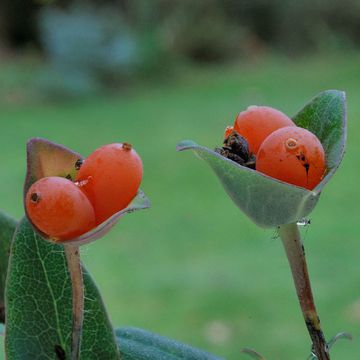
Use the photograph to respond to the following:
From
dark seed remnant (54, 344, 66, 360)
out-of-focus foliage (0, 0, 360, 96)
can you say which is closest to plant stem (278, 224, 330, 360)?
dark seed remnant (54, 344, 66, 360)

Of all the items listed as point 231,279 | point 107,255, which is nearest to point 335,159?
point 231,279

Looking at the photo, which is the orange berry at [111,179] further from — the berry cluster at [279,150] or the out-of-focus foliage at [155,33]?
the out-of-focus foliage at [155,33]

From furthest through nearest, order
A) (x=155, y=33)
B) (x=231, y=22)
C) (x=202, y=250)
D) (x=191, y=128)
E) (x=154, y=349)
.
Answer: (x=231, y=22) → (x=155, y=33) → (x=191, y=128) → (x=202, y=250) → (x=154, y=349)

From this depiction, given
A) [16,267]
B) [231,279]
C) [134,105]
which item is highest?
[16,267]

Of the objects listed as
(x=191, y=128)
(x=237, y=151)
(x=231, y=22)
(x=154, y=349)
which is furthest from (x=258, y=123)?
(x=231, y=22)

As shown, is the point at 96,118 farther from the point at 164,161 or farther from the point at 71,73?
the point at 164,161

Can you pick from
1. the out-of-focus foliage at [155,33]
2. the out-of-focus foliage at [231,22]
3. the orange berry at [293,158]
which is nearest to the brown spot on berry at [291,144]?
the orange berry at [293,158]

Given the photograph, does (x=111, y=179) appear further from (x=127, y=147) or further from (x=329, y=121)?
(x=329, y=121)

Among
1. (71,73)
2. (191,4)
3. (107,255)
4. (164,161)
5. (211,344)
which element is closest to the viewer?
(211,344)
